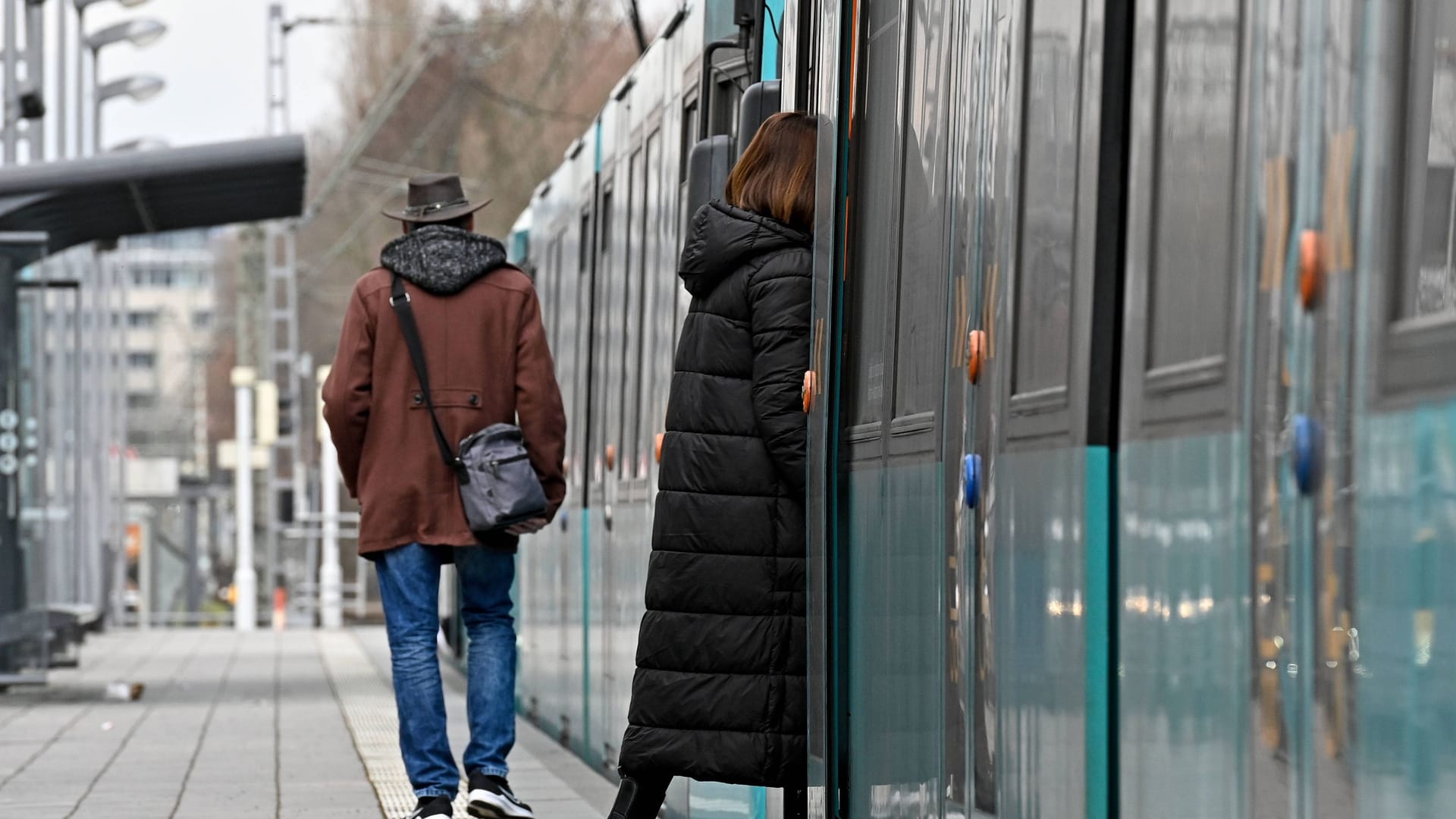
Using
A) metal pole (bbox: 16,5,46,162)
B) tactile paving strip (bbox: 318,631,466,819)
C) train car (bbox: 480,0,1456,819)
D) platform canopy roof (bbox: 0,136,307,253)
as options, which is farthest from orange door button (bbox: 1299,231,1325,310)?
metal pole (bbox: 16,5,46,162)

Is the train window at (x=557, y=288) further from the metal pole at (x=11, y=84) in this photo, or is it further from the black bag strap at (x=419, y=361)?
the metal pole at (x=11, y=84)

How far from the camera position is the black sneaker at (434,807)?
6.88m

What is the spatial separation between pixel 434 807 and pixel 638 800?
1412 millimetres

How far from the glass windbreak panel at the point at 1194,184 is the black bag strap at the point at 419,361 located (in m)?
4.27

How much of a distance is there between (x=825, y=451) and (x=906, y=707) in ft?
2.58

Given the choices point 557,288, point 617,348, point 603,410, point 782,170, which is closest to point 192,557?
point 557,288

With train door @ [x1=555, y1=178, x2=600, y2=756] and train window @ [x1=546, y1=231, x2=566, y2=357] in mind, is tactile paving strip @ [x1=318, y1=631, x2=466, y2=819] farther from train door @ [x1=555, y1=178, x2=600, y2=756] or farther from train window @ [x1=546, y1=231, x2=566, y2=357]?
train window @ [x1=546, y1=231, x2=566, y2=357]

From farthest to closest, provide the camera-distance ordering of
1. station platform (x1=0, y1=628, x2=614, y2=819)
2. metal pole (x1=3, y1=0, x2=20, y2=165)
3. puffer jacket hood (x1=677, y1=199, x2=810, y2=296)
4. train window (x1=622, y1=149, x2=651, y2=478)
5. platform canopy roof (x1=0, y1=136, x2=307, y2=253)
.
A: metal pole (x1=3, y1=0, x2=20, y2=165), platform canopy roof (x1=0, y1=136, x2=307, y2=253), train window (x1=622, y1=149, x2=651, y2=478), station platform (x1=0, y1=628, x2=614, y2=819), puffer jacket hood (x1=677, y1=199, x2=810, y2=296)

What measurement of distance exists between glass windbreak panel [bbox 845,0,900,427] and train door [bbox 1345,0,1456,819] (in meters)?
2.30

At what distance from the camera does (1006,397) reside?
12.2 feet

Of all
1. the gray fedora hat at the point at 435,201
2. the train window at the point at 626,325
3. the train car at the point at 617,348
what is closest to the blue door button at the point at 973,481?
the train car at the point at 617,348

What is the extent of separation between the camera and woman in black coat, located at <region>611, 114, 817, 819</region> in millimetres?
5277

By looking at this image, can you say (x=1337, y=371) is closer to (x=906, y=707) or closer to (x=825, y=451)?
(x=906, y=707)

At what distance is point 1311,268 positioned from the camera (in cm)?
249
